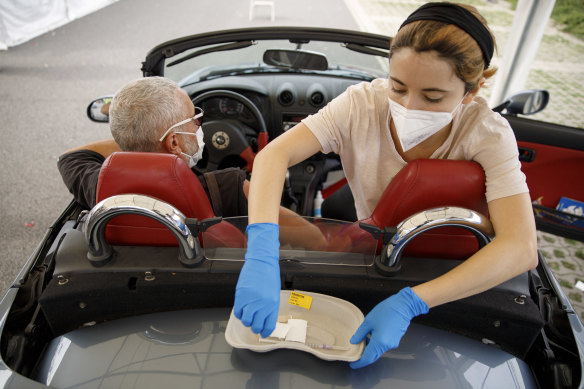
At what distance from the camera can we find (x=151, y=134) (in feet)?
4.80

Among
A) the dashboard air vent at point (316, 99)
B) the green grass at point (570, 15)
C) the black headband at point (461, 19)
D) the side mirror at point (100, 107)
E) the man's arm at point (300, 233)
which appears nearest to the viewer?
the black headband at point (461, 19)

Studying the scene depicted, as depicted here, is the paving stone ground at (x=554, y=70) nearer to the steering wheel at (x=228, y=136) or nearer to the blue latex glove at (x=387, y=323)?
the blue latex glove at (x=387, y=323)

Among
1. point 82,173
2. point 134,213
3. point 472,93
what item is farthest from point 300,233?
point 82,173

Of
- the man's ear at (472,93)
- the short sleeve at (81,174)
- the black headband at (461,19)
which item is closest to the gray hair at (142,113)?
the short sleeve at (81,174)

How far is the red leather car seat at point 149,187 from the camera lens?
1056 millimetres

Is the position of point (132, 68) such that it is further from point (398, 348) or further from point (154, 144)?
point (398, 348)

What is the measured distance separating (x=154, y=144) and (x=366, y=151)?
83cm

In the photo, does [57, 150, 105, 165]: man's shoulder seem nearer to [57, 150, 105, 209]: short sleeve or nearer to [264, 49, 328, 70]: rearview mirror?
[57, 150, 105, 209]: short sleeve

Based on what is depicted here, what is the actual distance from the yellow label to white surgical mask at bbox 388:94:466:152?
658mm

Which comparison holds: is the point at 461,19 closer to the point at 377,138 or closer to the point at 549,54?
the point at 377,138

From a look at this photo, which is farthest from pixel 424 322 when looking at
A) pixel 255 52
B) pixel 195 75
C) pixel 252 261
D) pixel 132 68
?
pixel 132 68

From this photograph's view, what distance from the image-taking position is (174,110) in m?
1.51

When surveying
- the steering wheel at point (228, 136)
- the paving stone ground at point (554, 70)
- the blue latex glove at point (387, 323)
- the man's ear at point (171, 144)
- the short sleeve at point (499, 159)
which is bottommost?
the paving stone ground at point (554, 70)

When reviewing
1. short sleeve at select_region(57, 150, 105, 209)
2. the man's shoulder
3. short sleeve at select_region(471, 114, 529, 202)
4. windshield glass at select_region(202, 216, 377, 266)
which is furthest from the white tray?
the man's shoulder
